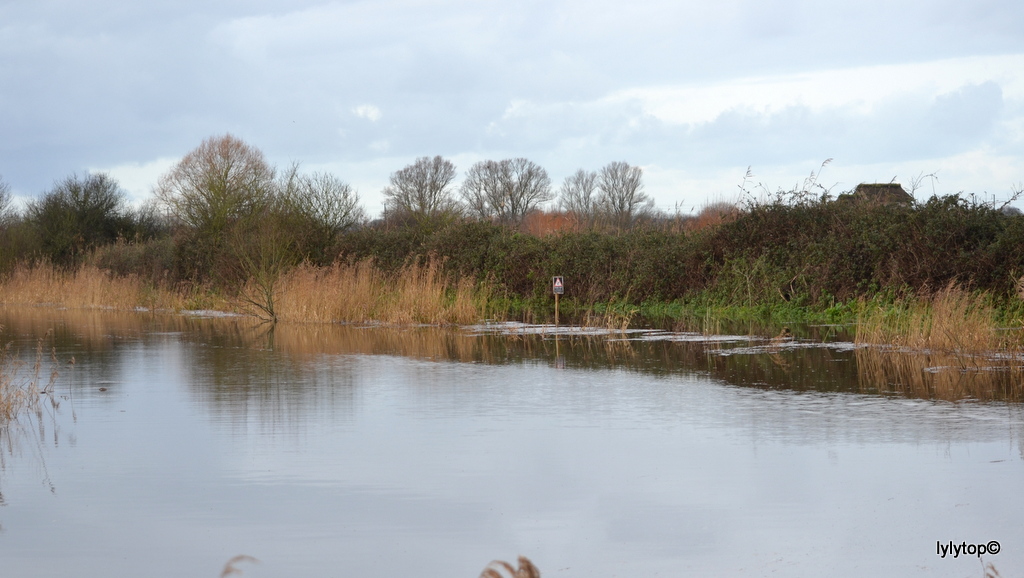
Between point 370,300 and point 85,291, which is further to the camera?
point 85,291

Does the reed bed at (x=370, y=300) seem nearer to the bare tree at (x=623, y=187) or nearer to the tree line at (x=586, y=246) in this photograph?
the tree line at (x=586, y=246)

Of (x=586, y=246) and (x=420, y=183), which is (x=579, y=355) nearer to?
(x=586, y=246)

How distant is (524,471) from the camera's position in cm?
706

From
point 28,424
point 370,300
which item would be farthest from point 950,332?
point 370,300

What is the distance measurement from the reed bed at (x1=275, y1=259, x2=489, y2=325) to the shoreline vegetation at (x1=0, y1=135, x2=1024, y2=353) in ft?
0.14

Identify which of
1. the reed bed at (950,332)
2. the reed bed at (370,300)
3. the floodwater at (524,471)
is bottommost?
the floodwater at (524,471)

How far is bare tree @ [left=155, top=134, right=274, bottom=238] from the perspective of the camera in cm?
4378

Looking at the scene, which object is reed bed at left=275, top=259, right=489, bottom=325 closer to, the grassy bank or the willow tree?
the grassy bank

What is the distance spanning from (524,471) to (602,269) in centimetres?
2183

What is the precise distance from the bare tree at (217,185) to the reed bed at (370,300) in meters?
17.5

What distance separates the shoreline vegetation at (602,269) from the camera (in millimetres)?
19969

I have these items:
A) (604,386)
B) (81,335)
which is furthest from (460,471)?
(81,335)

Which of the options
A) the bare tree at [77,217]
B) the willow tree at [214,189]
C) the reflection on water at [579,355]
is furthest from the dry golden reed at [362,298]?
the bare tree at [77,217]

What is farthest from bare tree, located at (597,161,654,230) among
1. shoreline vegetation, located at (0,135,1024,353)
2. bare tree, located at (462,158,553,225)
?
shoreline vegetation, located at (0,135,1024,353)
